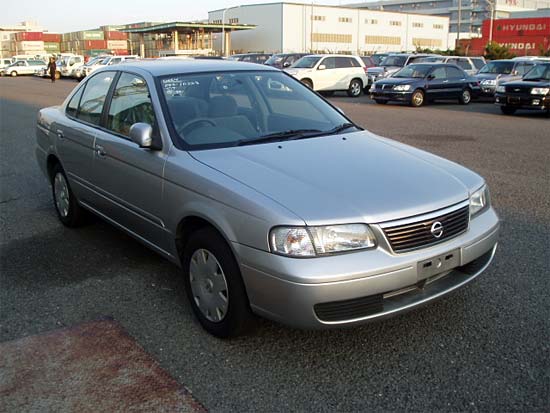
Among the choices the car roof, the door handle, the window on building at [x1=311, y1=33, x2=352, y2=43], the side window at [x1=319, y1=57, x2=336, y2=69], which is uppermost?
the window on building at [x1=311, y1=33, x2=352, y2=43]

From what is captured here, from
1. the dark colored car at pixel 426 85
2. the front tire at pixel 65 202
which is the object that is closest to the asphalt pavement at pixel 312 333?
the front tire at pixel 65 202

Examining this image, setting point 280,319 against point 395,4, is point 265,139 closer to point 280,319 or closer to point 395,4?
point 280,319

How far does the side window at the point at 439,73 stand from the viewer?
67.9 feet

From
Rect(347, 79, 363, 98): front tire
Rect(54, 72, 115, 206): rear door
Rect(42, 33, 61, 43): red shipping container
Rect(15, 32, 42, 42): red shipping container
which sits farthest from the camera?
Rect(42, 33, 61, 43): red shipping container

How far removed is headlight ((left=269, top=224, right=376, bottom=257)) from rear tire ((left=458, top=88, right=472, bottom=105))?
63.3 feet

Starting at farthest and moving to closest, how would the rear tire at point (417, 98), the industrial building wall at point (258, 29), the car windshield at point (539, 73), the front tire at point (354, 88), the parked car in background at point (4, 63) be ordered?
the industrial building wall at point (258, 29), the parked car in background at point (4, 63), the front tire at point (354, 88), the rear tire at point (417, 98), the car windshield at point (539, 73)

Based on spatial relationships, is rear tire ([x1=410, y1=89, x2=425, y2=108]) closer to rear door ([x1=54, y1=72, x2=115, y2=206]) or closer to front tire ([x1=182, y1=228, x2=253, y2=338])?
Result: rear door ([x1=54, y1=72, x2=115, y2=206])

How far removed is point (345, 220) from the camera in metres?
3.13

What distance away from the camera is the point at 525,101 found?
16359 millimetres

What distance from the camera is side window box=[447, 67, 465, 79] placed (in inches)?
827

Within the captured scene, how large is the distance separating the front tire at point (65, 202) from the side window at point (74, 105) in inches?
21.7

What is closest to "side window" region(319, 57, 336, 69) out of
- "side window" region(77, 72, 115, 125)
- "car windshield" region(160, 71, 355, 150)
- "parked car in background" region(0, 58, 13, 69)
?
"side window" region(77, 72, 115, 125)

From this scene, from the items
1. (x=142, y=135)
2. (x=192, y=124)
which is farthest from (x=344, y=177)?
(x=142, y=135)

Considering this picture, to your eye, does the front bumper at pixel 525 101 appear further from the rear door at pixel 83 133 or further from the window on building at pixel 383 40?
the window on building at pixel 383 40
